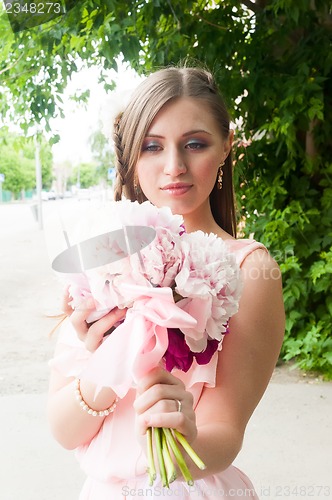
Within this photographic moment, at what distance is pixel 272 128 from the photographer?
353 centimetres

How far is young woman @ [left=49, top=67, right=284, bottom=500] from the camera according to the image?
932mm

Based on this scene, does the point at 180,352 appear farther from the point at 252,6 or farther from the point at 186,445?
the point at 252,6

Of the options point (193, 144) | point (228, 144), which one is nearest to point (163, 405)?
point (193, 144)

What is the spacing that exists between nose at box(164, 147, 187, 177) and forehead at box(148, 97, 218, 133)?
49 mm

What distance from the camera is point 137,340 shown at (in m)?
0.74

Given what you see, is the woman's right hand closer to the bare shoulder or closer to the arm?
the arm

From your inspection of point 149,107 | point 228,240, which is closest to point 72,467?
point 228,240

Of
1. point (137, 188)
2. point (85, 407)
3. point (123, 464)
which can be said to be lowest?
point (123, 464)

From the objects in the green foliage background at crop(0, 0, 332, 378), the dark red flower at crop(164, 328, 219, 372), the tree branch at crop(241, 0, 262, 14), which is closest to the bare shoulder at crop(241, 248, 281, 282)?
the dark red flower at crop(164, 328, 219, 372)

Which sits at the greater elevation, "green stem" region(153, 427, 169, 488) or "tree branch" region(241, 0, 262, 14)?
"tree branch" region(241, 0, 262, 14)

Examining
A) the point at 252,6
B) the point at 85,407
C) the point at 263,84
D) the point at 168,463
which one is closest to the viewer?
the point at 168,463

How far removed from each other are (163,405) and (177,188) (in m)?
0.45

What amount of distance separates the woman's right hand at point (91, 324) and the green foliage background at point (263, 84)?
8.73 feet

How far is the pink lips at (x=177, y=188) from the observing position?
1.04 m
